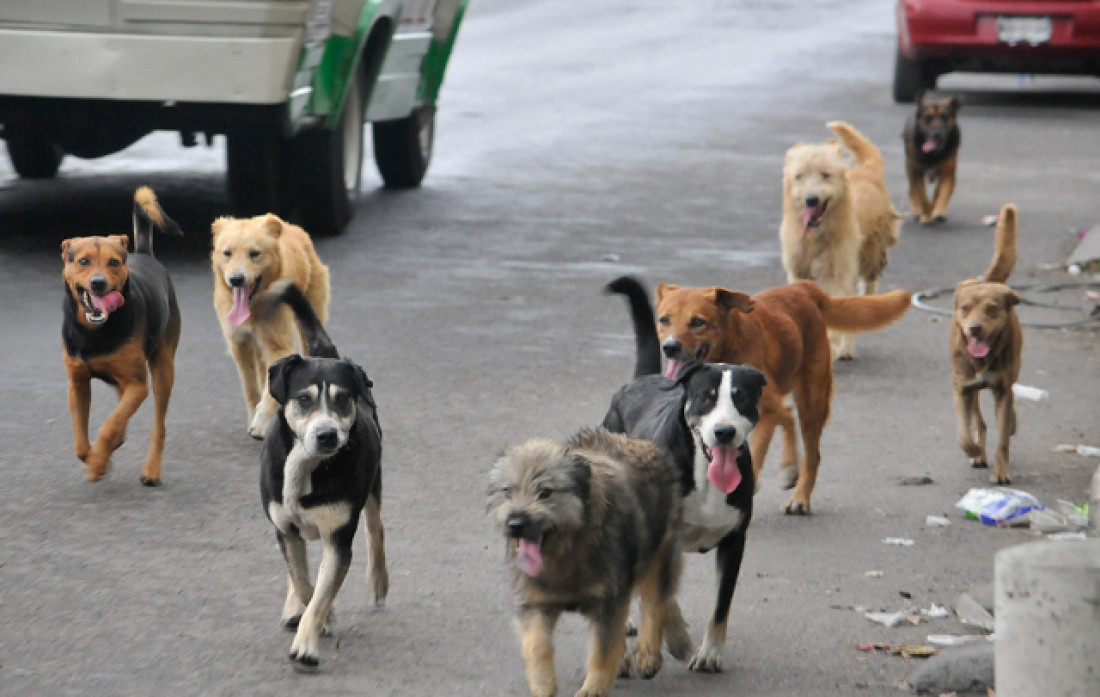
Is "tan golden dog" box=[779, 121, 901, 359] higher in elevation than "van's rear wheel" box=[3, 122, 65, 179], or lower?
higher

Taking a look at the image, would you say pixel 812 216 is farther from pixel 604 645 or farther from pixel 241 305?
pixel 604 645

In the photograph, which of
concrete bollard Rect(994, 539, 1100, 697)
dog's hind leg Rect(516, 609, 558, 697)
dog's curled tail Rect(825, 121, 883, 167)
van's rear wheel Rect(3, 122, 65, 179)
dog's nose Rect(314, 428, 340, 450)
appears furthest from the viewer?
van's rear wheel Rect(3, 122, 65, 179)

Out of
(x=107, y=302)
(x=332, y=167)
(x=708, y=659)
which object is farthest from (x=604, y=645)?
(x=332, y=167)

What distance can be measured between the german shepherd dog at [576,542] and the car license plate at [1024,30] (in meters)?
16.3

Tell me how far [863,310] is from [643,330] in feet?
5.41

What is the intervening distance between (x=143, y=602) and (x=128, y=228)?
7.21 m

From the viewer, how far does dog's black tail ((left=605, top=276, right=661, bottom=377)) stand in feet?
19.1

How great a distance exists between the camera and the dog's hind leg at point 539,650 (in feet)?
14.0

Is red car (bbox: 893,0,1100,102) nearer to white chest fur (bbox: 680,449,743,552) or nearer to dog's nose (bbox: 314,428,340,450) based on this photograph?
white chest fur (bbox: 680,449,743,552)

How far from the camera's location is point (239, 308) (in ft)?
24.5

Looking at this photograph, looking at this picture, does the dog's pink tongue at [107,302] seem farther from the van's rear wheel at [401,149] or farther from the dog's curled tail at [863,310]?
the van's rear wheel at [401,149]

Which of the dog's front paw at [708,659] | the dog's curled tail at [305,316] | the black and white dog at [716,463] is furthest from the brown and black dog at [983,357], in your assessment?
the dog's curled tail at [305,316]

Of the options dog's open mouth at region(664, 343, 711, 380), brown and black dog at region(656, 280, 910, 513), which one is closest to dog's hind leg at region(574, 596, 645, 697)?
brown and black dog at region(656, 280, 910, 513)

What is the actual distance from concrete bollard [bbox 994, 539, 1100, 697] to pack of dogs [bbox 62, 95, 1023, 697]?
1.06 meters
